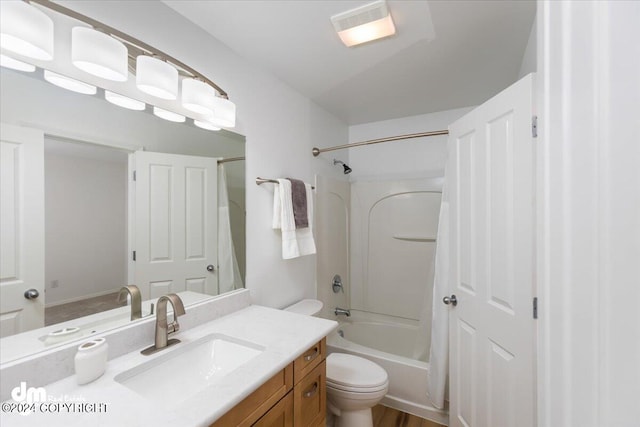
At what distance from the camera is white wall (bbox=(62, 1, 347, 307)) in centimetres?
126

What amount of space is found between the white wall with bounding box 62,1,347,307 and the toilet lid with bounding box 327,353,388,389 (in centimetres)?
55

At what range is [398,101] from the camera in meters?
2.48

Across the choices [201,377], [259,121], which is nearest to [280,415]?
[201,377]

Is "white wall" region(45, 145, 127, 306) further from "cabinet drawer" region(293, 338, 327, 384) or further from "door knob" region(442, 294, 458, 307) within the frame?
"door knob" region(442, 294, 458, 307)

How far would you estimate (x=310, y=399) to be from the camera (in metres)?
1.25

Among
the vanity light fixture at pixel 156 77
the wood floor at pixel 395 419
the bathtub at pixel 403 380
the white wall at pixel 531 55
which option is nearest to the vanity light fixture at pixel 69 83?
the vanity light fixture at pixel 156 77

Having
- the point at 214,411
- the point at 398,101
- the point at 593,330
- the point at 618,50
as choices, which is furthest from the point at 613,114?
the point at 398,101

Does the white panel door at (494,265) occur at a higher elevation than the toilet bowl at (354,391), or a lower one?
higher

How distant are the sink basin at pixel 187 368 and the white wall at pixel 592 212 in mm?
986

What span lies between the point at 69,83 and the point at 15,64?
0.14m

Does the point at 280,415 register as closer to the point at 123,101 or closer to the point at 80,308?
the point at 80,308

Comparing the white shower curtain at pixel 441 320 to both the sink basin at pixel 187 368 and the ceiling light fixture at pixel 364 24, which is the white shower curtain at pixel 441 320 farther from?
the sink basin at pixel 187 368

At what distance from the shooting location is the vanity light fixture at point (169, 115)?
50.5 inches

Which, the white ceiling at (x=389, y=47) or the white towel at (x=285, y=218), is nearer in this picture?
the white ceiling at (x=389, y=47)
